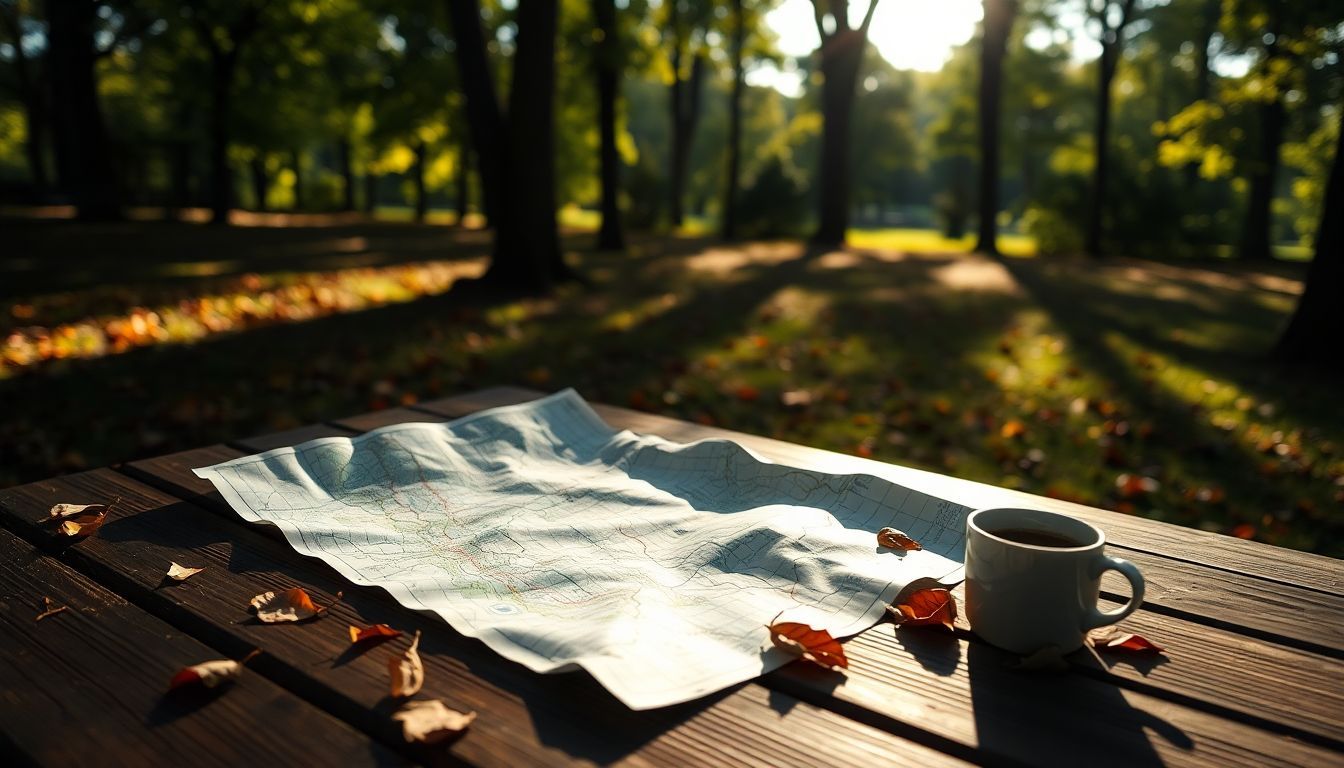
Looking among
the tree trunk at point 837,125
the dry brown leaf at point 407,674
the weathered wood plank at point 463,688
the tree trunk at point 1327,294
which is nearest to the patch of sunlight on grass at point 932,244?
the tree trunk at point 837,125

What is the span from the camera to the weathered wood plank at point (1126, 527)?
1416 mm

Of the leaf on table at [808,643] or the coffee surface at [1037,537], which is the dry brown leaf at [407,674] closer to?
the leaf on table at [808,643]

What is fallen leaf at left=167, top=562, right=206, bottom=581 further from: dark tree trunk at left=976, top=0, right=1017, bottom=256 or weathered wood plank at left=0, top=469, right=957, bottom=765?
dark tree trunk at left=976, top=0, right=1017, bottom=256

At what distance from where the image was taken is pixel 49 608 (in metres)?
1.14

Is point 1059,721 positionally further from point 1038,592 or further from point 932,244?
point 932,244

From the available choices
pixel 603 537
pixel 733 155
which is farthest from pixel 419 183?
pixel 603 537

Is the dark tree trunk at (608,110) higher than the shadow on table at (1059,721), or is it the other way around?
the dark tree trunk at (608,110)

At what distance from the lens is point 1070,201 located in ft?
75.8

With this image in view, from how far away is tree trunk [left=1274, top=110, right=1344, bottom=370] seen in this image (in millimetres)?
5723

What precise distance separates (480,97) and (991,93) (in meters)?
12.5

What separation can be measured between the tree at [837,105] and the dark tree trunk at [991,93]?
2.57m

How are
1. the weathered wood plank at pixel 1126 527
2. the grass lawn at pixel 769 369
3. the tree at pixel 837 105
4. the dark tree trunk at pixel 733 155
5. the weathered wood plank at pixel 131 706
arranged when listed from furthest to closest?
the dark tree trunk at pixel 733 155, the tree at pixel 837 105, the grass lawn at pixel 769 369, the weathered wood plank at pixel 1126 527, the weathered wood plank at pixel 131 706

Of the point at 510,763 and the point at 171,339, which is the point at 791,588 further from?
the point at 171,339

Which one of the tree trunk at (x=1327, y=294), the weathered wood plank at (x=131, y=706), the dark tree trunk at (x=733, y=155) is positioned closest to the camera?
the weathered wood plank at (x=131, y=706)
